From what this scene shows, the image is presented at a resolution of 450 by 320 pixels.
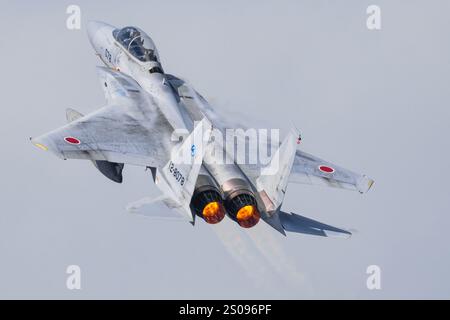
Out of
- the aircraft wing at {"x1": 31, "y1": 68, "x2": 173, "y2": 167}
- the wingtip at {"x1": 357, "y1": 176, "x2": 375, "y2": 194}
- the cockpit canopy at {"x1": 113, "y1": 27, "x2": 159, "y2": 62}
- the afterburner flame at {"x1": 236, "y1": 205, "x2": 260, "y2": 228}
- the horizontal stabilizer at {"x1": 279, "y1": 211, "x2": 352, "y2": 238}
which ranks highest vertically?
the cockpit canopy at {"x1": 113, "y1": 27, "x2": 159, "y2": 62}

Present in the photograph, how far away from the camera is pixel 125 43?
2114 inches

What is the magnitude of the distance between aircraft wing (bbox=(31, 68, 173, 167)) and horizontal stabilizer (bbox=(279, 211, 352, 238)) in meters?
4.83

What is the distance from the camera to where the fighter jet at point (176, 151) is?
43875 millimetres

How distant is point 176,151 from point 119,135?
2.81 meters

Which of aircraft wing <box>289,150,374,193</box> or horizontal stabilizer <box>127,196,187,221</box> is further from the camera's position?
aircraft wing <box>289,150,374,193</box>

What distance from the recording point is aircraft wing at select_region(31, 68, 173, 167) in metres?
46.4

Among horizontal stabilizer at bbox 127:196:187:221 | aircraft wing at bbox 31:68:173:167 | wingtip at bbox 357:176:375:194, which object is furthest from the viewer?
wingtip at bbox 357:176:375:194

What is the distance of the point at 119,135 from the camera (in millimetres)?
47906

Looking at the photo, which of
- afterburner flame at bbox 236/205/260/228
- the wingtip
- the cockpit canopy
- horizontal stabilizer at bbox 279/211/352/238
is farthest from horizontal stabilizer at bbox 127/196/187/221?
the cockpit canopy

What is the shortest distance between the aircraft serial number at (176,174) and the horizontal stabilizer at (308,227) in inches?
147

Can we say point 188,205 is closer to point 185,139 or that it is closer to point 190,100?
point 185,139

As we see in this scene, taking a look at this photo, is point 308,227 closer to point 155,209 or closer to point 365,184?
point 365,184

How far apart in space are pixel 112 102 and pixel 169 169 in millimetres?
6206

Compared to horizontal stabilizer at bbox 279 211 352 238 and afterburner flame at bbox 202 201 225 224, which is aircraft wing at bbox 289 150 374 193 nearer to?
horizontal stabilizer at bbox 279 211 352 238
